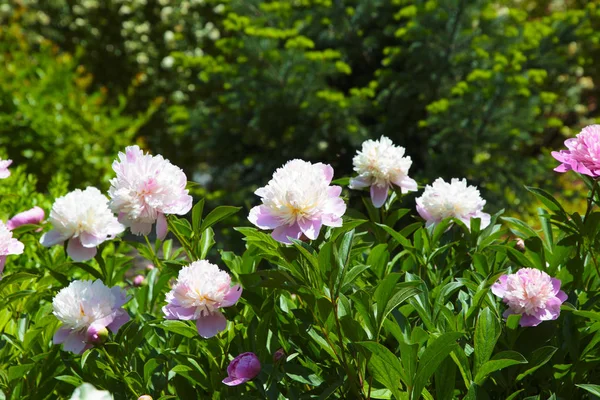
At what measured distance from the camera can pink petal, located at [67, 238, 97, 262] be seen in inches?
56.3

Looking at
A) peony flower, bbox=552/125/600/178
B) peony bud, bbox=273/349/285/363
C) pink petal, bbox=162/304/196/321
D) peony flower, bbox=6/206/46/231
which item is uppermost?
peony flower, bbox=552/125/600/178

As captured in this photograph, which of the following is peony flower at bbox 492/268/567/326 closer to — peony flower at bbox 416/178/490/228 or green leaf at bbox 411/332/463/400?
green leaf at bbox 411/332/463/400

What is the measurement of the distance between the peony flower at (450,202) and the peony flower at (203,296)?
58cm

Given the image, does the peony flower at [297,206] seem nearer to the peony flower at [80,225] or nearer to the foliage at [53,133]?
the peony flower at [80,225]

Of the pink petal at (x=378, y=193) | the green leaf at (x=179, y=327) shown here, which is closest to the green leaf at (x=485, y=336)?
the pink petal at (x=378, y=193)

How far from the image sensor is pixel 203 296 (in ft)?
3.86

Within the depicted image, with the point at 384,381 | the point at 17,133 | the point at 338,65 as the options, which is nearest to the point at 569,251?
the point at 384,381

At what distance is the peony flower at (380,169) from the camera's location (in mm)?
1479

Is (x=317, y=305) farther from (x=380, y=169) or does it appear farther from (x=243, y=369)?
(x=380, y=169)

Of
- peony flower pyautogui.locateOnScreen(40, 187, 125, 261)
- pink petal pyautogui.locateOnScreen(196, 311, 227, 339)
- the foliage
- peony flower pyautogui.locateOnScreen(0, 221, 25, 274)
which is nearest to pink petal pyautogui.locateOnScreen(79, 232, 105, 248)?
peony flower pyautogui.locateOnScreen(40, 187, 125, 261)

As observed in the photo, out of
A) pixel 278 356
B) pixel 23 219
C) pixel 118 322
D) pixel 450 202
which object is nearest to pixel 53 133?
pixel 23 219

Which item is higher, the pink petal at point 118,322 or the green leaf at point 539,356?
the green leaf at point 539,356

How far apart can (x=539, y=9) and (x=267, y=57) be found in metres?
3.91

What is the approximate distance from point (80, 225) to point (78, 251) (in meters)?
0.06
